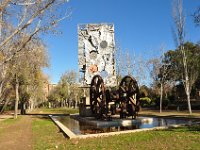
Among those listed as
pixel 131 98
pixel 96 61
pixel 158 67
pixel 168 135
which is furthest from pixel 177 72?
pixel 168 135

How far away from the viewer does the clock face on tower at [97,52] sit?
83.9 ft

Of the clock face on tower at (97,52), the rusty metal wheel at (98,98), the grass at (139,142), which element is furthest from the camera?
the clock face on tower at (97,52)

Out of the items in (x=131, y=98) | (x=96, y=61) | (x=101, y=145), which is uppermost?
(x=96, y=61)

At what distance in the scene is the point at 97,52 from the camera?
25.8 m

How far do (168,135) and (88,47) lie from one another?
15565 mm

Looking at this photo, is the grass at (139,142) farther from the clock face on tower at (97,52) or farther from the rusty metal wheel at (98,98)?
the clock face on tower at (97,52)

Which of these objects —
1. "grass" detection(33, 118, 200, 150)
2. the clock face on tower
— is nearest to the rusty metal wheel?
the clock face on tower

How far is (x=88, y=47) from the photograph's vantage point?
26.0 m

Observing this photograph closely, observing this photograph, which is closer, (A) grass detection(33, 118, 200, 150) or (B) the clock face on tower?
(A) grass detection(33, 118, 200, 150)

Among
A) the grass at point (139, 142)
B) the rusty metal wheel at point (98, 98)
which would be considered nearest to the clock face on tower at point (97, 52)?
the rusty metal wheel at point (98, 98)

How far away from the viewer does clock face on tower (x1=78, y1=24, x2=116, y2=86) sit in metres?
25.6

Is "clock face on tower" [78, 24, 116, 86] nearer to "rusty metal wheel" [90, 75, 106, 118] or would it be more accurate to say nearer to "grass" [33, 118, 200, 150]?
"rusty metal wheel" [90, 75, 106, 118]

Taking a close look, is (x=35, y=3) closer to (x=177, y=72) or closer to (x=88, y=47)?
(x=88, y=47)

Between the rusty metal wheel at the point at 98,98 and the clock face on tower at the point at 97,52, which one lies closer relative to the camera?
the rusty metal wheel at the point at 98,98
